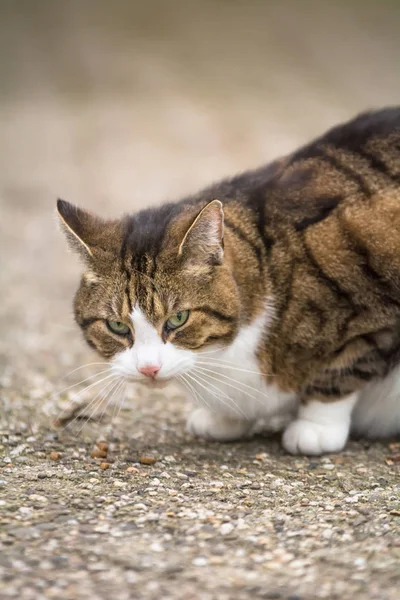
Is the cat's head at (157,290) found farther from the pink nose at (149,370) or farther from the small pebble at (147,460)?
the small pebble at (147,460)

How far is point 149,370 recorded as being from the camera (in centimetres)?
263

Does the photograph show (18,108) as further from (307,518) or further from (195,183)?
(307,518)

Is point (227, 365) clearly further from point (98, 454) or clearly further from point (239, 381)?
point (98, 454)

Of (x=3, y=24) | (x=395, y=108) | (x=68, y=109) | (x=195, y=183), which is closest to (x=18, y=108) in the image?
(x=68, y=109)

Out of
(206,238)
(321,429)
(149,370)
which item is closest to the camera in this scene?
(149,370)

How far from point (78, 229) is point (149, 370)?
0.62m

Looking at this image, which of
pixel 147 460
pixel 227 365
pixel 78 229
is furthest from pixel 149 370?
pixel 78 229

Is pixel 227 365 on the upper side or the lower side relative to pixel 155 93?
lower

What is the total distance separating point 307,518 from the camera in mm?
2432

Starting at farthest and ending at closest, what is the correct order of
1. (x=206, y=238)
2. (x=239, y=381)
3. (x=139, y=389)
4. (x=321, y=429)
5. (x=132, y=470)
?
(x=139, y=389) < (x=321, y=429) < (x=239, y=381) < (x=132, y=470) < (x=206, y=238)

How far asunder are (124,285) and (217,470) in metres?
0.80

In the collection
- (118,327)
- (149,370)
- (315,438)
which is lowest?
(315,438)

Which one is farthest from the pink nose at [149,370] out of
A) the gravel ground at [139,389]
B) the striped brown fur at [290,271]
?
the gravel ground at [139,389]

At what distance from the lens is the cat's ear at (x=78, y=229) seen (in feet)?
9.20
